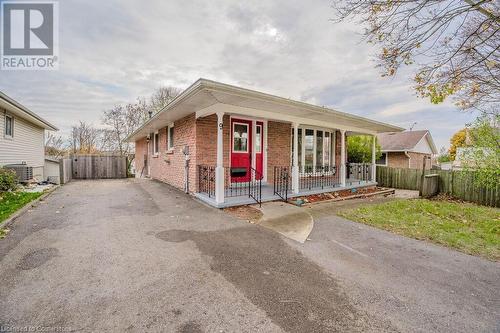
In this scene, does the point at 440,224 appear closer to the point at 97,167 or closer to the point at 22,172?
the point at 22,172

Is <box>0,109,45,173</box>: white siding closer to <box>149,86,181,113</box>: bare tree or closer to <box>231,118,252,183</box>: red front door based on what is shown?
<box>231,118,252,183</box>: red front door

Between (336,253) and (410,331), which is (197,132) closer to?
(336,253)

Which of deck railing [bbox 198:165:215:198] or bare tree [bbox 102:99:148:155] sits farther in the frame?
bare tree [bbox 102:99:148:155]

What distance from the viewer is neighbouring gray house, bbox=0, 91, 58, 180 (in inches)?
373

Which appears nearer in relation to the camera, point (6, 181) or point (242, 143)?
point (6, 181)

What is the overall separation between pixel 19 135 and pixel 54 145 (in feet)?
52.0

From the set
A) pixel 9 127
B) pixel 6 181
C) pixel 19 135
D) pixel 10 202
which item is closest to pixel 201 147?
pixel 10 202

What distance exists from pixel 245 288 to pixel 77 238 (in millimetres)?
3206

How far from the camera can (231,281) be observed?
2723 millimetres

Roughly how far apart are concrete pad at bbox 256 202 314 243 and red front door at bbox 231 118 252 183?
1.81m

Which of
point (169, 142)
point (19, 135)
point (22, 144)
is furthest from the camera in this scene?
point (22, 144)

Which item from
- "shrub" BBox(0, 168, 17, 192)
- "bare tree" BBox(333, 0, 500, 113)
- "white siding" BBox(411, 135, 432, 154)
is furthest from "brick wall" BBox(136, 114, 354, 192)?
"white siding" BBox(411, 135, 432, 154)

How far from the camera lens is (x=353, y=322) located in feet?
6.91

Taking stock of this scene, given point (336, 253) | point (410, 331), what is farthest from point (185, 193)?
point (410, 331)
